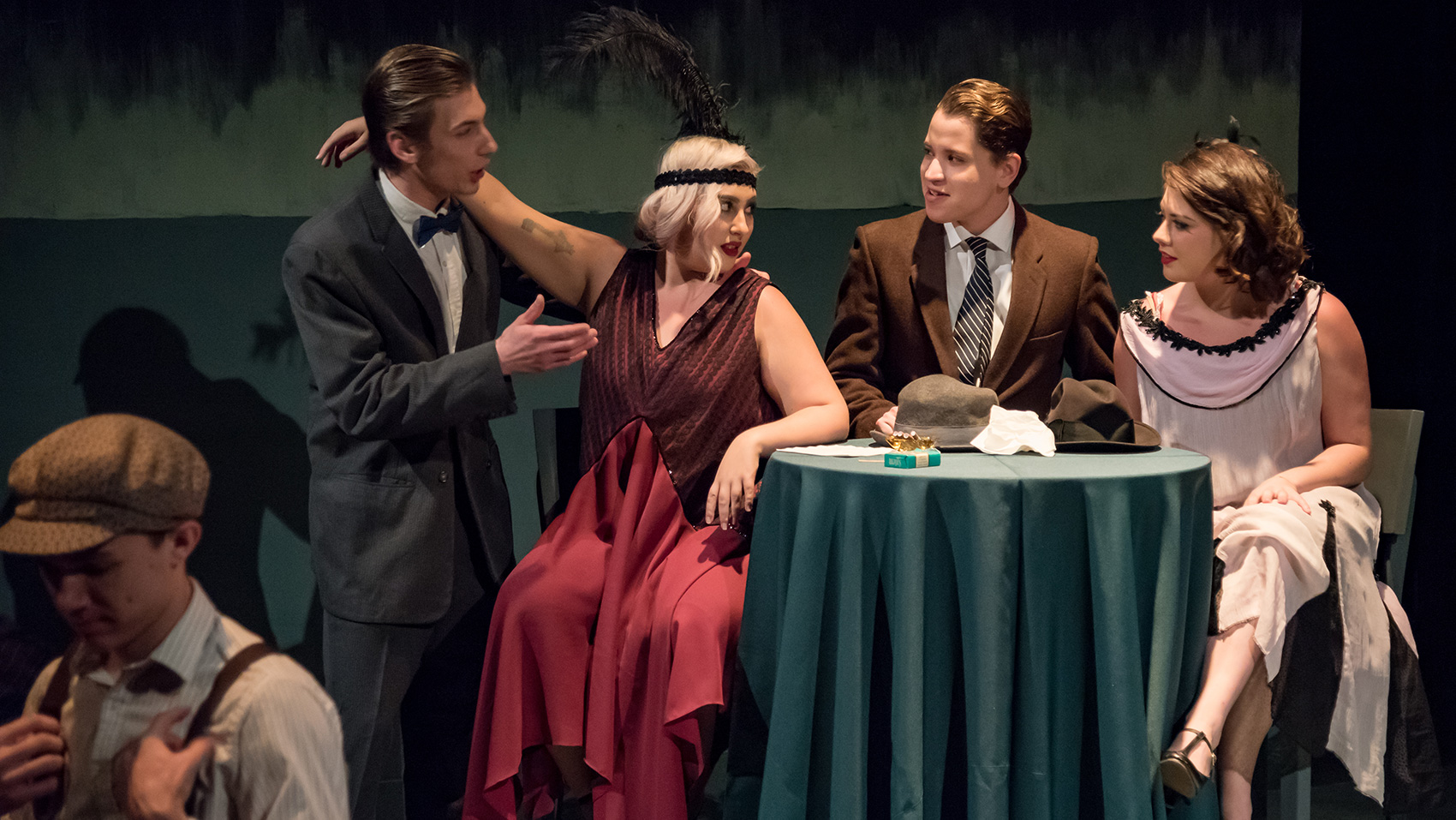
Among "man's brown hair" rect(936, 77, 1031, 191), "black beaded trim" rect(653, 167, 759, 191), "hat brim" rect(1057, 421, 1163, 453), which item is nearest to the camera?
"hat brim" rect(1057, 421, 1163, 453)

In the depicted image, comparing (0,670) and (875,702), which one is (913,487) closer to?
(875,702)

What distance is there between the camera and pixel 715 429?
2.93 m

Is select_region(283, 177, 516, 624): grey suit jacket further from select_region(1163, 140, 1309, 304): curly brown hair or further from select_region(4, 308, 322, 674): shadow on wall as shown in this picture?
select_region(1163, 140, 1309, 304): curly brown hair

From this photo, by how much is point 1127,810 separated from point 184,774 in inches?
62.2

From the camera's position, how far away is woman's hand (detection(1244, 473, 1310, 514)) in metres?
2.78

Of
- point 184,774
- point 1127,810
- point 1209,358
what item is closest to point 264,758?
point 184,774

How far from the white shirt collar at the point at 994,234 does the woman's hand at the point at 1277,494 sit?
0.93 metres

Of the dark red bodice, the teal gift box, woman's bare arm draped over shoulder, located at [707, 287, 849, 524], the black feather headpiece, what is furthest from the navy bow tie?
the teal gift box

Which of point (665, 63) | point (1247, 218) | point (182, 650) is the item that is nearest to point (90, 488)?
point (182, 650)

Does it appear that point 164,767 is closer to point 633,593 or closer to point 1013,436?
point 633,593

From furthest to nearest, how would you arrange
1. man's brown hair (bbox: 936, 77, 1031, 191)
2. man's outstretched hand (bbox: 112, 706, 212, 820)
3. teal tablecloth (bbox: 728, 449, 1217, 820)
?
man's brown hair (bbox: 936, 77, 1031, 191) → teal tablecloth (bbox: 728, 449, 1217, 820) → man's outstretched hand (bbox: 112, 706, 212, 820)

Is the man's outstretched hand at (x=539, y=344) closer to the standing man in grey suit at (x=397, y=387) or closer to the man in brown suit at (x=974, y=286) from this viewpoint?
the standing man in grey suit at (x=397, y=387)

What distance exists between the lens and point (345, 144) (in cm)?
303

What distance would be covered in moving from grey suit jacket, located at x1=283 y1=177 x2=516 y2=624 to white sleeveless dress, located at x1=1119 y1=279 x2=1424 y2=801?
1600 millimetres
